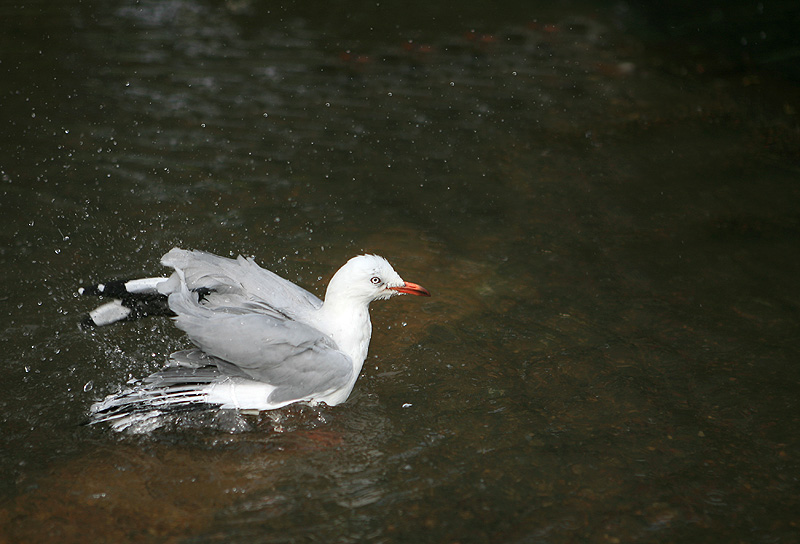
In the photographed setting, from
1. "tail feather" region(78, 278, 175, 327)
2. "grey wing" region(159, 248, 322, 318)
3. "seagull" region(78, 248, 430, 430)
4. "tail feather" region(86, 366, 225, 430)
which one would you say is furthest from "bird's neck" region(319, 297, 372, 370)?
"tail feather" region(78, 278, 175, 327)

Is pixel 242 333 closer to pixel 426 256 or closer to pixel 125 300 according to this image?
pixel 125 300

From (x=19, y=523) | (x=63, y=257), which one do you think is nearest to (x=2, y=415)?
(x=19, y=523)

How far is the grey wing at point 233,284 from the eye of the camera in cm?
463

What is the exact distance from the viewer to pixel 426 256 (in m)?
6.25

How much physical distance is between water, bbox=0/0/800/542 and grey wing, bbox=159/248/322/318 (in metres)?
0.60

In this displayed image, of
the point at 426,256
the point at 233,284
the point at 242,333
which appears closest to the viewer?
the point at 242,333

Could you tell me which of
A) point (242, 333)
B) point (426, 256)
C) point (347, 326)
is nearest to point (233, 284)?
A: point (242, 333)

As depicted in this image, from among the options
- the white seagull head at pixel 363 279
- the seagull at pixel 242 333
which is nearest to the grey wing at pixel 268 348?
the seagull at pixel 242 333

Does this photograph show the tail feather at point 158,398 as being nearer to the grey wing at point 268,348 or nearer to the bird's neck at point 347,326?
the grey wing at point 268,348

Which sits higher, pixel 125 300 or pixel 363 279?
pixel 363 279

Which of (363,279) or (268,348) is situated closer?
(268,348)

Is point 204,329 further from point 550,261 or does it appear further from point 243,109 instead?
point 243,109

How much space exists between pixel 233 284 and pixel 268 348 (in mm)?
514

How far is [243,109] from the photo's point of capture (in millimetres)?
8234
